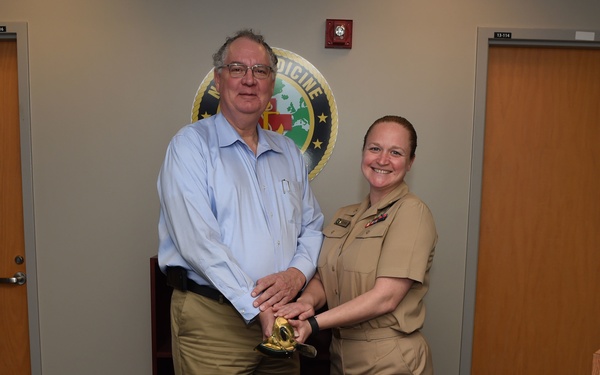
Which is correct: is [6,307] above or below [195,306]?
below

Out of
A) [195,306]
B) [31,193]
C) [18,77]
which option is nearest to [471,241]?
[195,306]

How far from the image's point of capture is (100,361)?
2748 millimetres

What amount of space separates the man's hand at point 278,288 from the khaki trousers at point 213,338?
0.17 metres

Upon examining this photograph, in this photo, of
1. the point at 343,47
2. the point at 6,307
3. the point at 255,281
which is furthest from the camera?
the point at 6,307

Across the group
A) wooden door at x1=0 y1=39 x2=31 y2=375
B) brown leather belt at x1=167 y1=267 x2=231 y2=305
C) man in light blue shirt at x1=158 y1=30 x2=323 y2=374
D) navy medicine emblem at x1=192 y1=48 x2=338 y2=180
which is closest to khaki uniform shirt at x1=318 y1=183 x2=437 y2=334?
man in light blue shirt at x1=158 y1=30 x2=323 y2=374

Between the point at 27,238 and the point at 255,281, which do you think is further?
the point at 27,238

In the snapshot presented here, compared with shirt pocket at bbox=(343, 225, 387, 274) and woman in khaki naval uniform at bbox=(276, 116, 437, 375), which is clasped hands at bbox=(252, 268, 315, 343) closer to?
woman in khaki naval uniform at bbox=(276, 116, 437, 375)

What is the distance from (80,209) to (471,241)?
6.82 feet

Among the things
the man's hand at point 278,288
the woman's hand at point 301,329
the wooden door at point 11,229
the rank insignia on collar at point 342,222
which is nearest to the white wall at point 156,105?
the wooden door at point 11,229

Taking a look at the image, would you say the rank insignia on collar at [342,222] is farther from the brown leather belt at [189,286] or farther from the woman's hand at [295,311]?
the brown leather belt at [189,286]

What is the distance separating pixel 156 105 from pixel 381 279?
1.64 meters

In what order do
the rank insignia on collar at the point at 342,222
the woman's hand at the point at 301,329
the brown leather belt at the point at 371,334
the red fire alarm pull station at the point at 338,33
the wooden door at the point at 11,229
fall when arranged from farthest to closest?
the wooden door at the point at 11,229 → the red fire alarm pull station at the point at 338,33 → the rank insignia on collar at the point at 342,222 → the brown leather belt at the point at 371,334 → the woman's hand at the point at 301,329

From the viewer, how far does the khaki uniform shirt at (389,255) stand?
156 cm

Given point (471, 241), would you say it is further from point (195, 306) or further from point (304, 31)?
point (195, 306)
